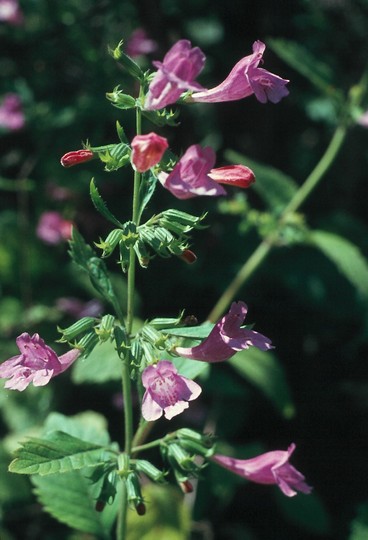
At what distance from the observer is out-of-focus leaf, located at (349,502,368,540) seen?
99.7 inches

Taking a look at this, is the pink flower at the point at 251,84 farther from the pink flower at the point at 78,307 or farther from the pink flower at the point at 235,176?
the pink flower at the point at 78,307

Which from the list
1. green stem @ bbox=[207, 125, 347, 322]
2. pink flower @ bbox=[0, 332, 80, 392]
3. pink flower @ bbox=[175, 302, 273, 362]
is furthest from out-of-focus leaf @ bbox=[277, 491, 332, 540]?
pink flower @ bbox=[0, 332, 80, 392]

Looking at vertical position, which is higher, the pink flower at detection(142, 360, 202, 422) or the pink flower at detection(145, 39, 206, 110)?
the pink flower at detection(145, 39, 206, 110)

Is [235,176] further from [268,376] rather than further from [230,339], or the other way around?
[268,376]

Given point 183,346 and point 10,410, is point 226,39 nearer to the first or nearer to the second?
point 10,410

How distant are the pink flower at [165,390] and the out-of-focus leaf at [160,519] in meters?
1.25

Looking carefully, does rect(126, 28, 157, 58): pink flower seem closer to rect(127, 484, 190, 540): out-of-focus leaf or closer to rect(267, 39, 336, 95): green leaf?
rect(267, 39, 336, 95): green leaf

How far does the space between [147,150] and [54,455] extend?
2.26ft

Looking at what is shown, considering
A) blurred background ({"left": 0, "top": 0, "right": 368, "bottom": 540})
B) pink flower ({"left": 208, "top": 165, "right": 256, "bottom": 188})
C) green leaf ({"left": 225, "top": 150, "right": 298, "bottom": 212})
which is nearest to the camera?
pink flower ({"left": 208, "top": 165, "right": 256, "bottom": 188})

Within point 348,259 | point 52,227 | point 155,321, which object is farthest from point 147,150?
point 52,227

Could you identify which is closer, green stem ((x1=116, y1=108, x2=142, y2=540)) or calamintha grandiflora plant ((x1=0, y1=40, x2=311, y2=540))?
calamintha grandiflora plant ((x1=0, y1=40, x2=311, y2=540))

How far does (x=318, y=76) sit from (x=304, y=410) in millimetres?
1533

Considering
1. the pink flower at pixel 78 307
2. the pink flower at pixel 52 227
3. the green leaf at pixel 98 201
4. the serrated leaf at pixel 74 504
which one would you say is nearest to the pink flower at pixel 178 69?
the green leaf at pixel 98 201

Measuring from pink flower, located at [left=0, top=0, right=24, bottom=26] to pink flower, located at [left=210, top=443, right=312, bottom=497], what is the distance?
8.73ft
